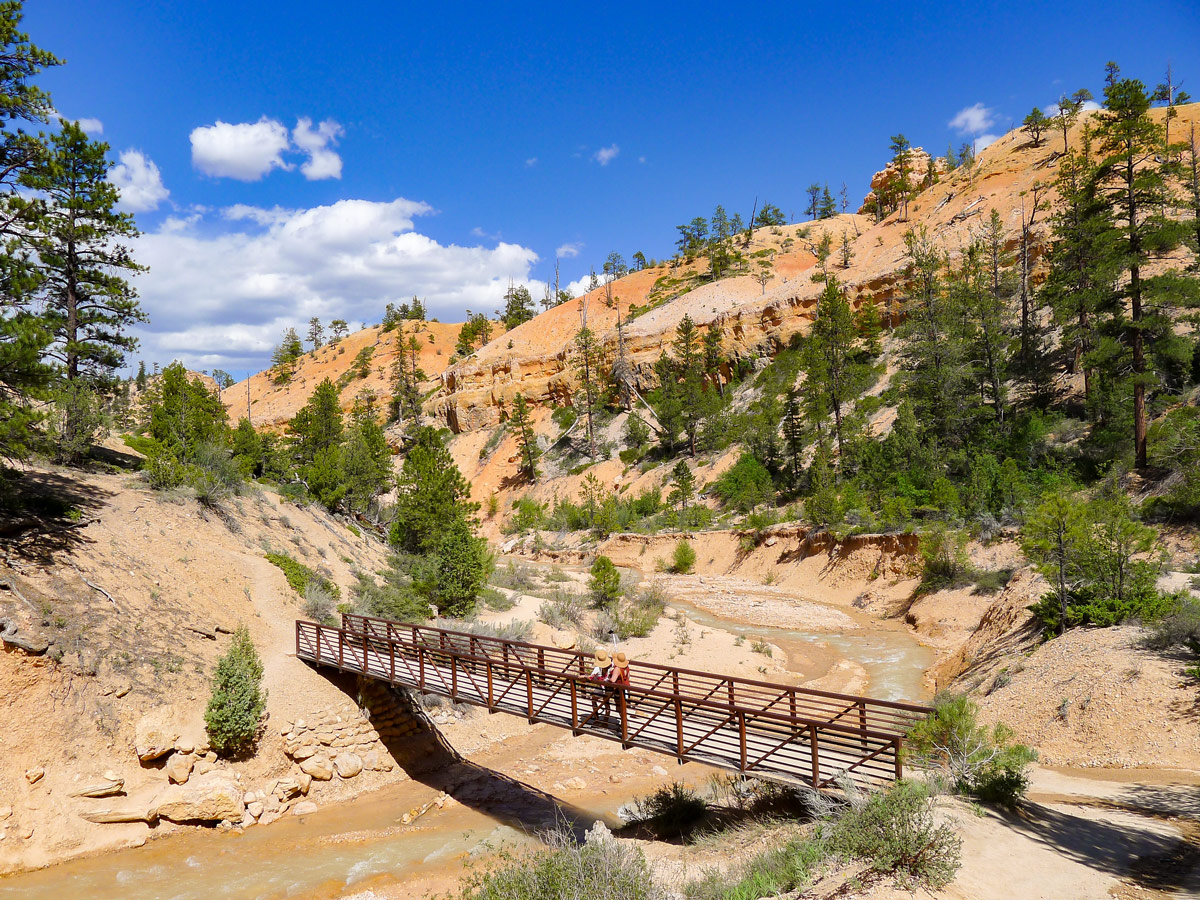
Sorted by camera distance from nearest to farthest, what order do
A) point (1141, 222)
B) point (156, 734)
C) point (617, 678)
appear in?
1. point (617, 678)
2. point (156, 734)
3. point (1141, 222)

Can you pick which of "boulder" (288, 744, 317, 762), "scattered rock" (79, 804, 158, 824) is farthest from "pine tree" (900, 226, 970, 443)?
"scattered rock" (79, 804, 158, 824)

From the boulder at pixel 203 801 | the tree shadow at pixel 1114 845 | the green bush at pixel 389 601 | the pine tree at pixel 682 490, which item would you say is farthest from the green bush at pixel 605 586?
the tree shadow at pixel 1114 845

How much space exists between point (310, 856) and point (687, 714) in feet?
24.6

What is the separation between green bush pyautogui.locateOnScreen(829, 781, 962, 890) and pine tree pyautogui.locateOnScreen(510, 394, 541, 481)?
56.4 m

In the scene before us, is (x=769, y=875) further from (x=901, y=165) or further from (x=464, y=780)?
(x=901, y=165)

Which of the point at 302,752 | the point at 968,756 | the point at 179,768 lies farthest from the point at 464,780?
the point at 968,756

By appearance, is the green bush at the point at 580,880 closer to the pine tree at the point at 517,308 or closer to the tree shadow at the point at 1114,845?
the tree shadow at the point at 1114,845

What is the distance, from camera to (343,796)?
45.1 feet

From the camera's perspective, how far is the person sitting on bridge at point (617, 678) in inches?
418

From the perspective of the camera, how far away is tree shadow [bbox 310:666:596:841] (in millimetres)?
12664

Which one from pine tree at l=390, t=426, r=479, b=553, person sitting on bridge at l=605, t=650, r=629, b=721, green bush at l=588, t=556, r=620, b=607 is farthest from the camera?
A: pine tree at l=390, t=426, r=479, b=553

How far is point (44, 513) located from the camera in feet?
52.2

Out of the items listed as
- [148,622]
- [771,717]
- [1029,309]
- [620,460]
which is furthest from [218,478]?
[1029,309]

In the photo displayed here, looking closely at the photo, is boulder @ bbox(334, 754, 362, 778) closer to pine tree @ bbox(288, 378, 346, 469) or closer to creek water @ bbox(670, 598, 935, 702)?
creek water @ bbox(670, 598, 935, 702)
